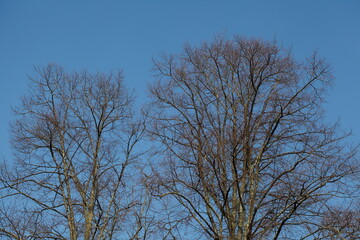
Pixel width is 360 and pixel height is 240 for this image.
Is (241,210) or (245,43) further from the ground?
(245,43)

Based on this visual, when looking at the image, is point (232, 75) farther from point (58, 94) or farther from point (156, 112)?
point (58, 94)

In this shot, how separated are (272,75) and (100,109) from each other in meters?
5.56

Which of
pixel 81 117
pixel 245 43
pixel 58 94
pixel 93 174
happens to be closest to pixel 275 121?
pixel 245 43

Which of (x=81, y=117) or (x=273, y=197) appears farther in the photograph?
(x=81, y=117)

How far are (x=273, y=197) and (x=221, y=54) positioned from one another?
377 cm

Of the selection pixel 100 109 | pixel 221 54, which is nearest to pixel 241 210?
pixel 221 54

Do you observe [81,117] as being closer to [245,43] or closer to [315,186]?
[245,43]

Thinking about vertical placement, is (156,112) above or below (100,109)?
below

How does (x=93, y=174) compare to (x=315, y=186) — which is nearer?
(x=315, y=186)

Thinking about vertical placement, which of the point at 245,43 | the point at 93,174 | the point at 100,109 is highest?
the point at 100,109

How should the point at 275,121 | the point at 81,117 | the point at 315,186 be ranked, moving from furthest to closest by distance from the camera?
the point at 81,117
the point at 275,121
the point at 315,186

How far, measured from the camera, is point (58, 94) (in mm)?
15008

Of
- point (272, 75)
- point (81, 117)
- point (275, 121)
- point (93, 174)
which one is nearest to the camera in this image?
point (275, 121)

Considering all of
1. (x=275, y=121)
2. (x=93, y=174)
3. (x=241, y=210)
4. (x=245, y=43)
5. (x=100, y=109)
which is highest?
(x=100, y=109)
